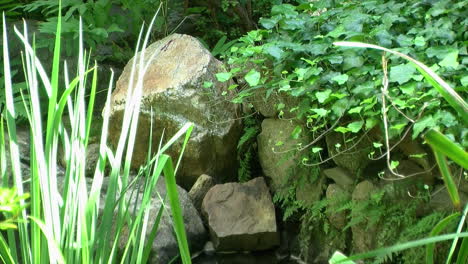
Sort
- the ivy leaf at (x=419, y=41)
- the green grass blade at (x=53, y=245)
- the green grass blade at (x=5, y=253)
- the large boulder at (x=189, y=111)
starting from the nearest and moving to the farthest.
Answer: the green grass blade at (x=53, y=245)
the green grass blade at (x=5, y=253)
the ivy leaf at (x=419, y=41)
the large boulder at (x=189, y=111)

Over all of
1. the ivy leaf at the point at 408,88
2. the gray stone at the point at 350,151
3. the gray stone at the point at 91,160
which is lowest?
the gray stone at the point at 91,160

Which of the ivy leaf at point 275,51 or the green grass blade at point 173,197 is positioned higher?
the green grass blade at point 173,197

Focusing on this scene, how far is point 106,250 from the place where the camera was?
178cm

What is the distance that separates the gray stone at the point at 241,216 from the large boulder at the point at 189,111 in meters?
0.26

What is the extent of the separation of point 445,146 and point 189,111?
330cm

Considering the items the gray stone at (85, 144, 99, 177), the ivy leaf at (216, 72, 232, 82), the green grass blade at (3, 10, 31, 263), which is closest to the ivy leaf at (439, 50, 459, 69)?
the ivy leaf at (216, 72, 232, 82)

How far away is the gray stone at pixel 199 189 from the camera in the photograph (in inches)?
180

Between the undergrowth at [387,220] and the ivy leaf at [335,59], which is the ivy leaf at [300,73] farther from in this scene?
the undergrowth at [387,220]

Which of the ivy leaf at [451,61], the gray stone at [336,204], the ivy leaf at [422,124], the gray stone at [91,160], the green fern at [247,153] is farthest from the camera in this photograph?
the gray stone at [91,160]

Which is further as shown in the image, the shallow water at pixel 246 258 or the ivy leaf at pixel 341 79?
the shallow water at pixel 246 258

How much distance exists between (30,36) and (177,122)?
1830 mm

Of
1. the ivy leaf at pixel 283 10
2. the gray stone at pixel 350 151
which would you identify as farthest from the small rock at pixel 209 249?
the ivy leaf at pixel 283 10

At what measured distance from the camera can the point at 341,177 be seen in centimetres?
388

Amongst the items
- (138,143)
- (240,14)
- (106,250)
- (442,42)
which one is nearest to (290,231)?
(138,143)
